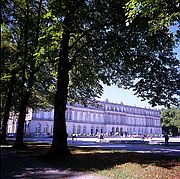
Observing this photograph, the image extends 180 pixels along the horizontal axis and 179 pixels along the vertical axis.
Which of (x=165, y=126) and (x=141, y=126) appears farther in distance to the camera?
(x=141, y=126)

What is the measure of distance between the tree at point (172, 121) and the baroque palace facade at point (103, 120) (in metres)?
19.4

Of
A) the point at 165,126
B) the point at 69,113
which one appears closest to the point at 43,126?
the point at 69,113

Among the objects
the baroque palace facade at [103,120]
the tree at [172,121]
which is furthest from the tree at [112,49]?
the tree at [172,121]

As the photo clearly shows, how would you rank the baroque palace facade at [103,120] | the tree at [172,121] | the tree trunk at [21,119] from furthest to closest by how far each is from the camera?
the tree at [172,121] < the baroque palace facade at [103,120] < the tree trunk at [21,119]

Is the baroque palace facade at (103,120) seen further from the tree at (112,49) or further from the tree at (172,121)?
the tree at (112,49)

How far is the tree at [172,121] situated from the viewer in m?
113

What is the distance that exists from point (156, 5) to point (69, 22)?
29.4ft

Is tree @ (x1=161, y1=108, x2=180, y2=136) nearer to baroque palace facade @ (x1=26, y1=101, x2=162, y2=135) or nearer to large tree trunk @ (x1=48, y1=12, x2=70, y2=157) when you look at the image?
baroque palace facade @ (x1=26, y1=101, x2=162, y2=135)

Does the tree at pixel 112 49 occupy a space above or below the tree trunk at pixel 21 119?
above

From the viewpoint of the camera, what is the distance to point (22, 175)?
34.9ft

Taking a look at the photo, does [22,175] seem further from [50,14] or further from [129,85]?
[129,85]

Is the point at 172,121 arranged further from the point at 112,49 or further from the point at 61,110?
the point at 61,110

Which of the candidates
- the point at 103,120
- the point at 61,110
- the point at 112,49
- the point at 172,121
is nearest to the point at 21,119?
the point at 61,110

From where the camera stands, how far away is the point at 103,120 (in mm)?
135500
